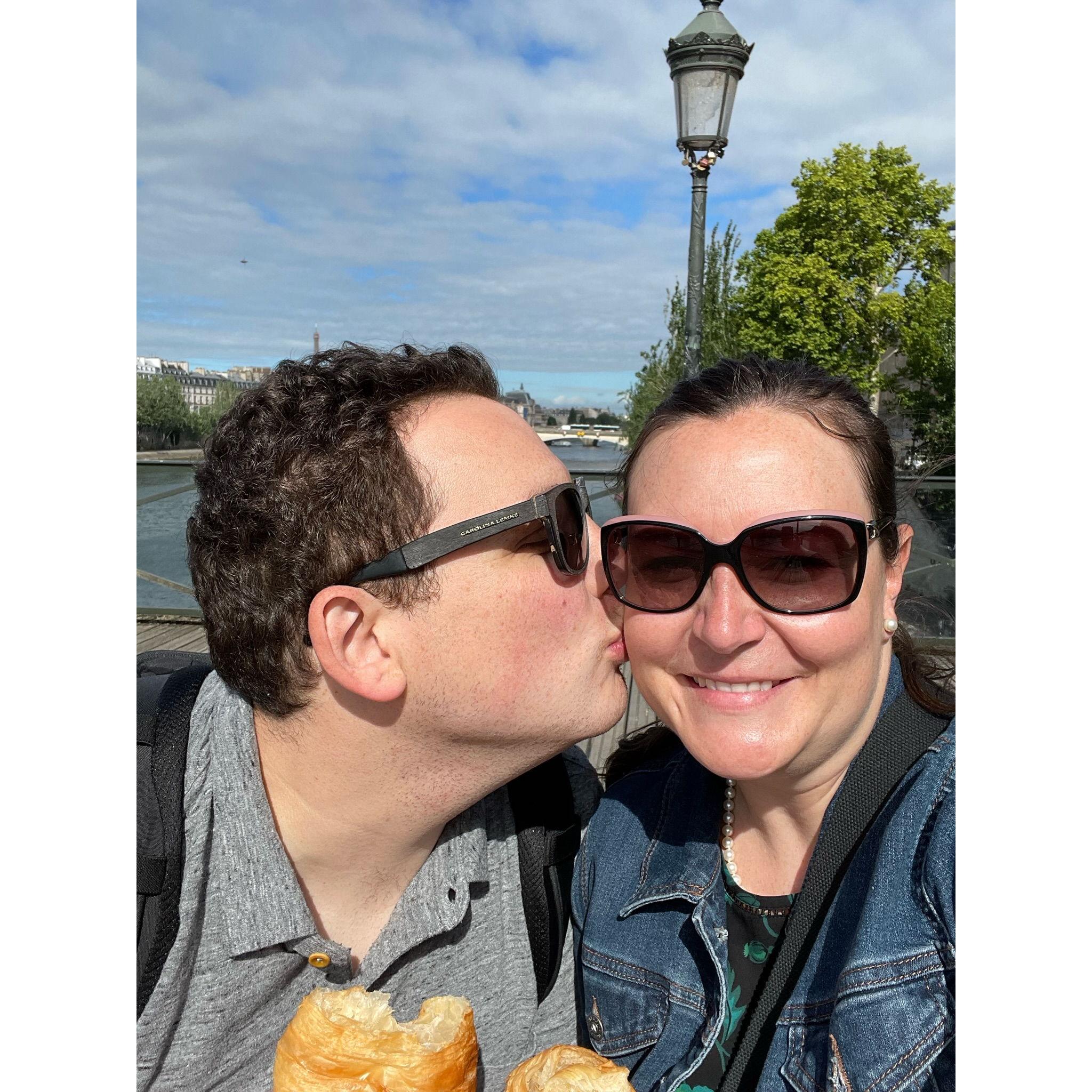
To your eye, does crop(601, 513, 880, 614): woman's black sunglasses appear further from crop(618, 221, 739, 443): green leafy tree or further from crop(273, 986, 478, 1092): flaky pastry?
crop(618, 221, 739, 443): green leafy tree

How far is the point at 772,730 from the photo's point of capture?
1725mm

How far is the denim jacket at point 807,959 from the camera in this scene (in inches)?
55.7

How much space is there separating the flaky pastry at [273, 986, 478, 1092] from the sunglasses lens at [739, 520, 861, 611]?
2.91 ft

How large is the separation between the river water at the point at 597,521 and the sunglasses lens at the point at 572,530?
1.75m

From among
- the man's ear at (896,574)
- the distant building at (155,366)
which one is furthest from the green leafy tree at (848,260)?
the man's ear at (896,574)

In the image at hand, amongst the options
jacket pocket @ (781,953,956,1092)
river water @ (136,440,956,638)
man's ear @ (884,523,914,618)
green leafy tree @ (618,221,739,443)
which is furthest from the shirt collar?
green leafy tree @ (618,221,739,443)

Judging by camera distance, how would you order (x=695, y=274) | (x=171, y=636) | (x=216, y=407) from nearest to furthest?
(x=216, y=407), (x=171, y=636), (x=695, y=274)

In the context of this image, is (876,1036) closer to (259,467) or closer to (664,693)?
(664,693)

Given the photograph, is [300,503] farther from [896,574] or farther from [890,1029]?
[890,1029]

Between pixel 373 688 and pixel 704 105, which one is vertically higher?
pixel 704 105

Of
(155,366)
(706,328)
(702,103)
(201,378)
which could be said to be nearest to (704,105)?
(702,103)

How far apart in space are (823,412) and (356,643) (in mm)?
1076

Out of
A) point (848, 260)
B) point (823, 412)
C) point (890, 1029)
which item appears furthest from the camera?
point (848, 260)

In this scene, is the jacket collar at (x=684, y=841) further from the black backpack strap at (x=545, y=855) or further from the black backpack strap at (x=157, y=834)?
the black backpack strap at (x=157, y=834)
